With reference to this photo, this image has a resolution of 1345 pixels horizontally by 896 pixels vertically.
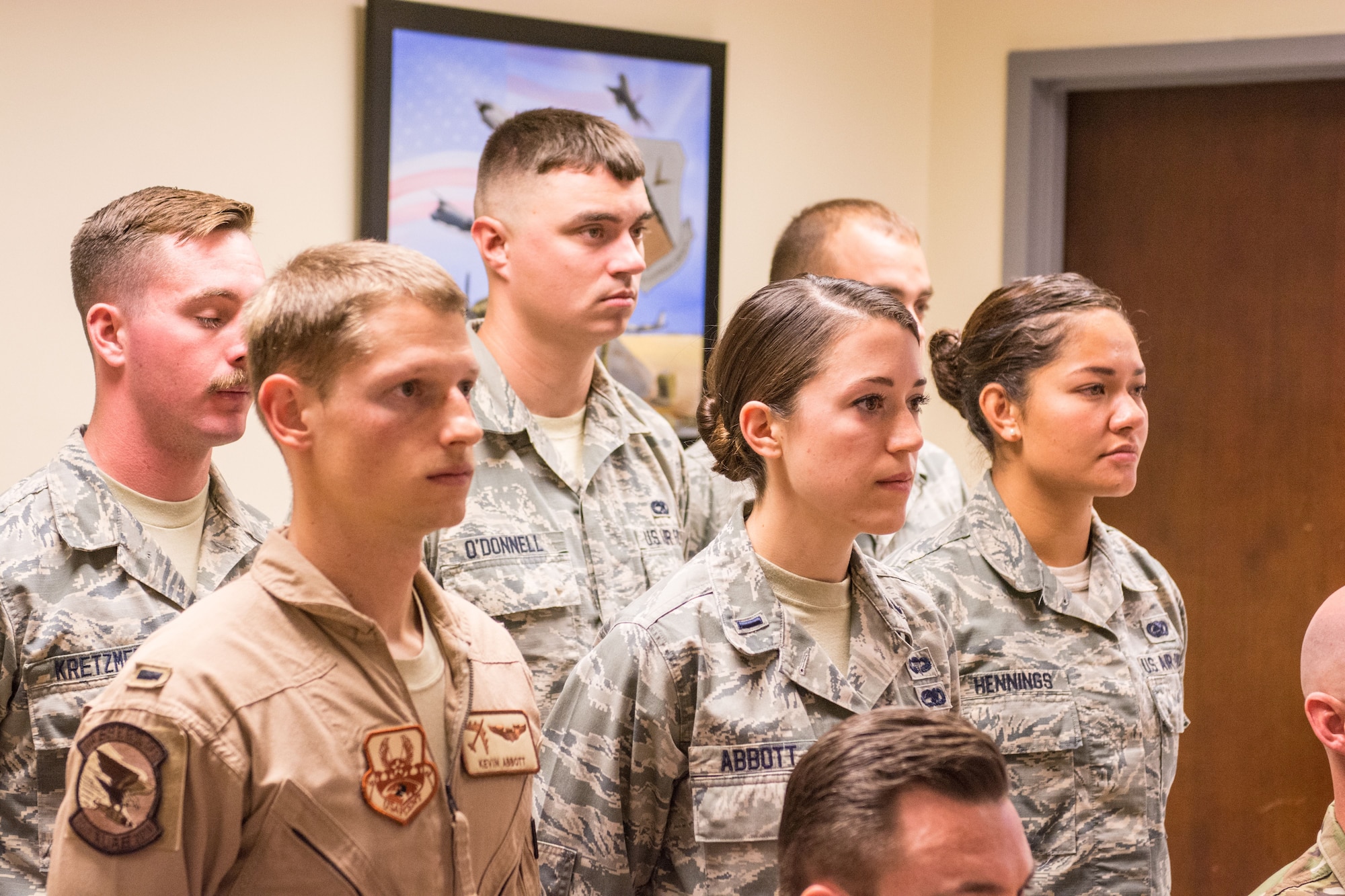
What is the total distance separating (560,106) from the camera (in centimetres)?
347

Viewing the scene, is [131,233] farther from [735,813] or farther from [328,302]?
[735,813]

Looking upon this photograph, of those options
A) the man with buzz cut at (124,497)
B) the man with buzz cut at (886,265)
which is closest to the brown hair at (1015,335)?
the man with buzz cut at (886,265)

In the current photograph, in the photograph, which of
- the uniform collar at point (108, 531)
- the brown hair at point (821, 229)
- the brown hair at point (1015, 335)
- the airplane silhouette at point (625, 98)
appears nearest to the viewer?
the uniform collar at point (108, 531)

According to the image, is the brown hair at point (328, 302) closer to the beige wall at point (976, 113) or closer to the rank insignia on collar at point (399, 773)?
the rank insignia on collar at point (399, 773)

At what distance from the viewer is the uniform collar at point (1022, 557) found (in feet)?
7.41

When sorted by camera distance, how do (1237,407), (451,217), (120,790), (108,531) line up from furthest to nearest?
(1237,407), (451,217), (108,531), (120,790)

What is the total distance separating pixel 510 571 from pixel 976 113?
252 cm

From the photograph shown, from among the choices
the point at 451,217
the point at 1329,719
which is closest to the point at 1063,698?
the point at 1329,719

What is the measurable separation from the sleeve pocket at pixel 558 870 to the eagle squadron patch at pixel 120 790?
636 mm

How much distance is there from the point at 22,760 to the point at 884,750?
107 cm

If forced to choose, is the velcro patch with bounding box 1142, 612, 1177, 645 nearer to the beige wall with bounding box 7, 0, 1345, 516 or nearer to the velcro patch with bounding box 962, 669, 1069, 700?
the velcro patch with bounding box 962, 669, 1069, 700

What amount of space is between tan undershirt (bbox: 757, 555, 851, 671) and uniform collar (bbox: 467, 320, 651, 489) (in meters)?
0.60

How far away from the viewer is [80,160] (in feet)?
8.96

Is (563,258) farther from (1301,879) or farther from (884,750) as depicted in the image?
(1301,879)
